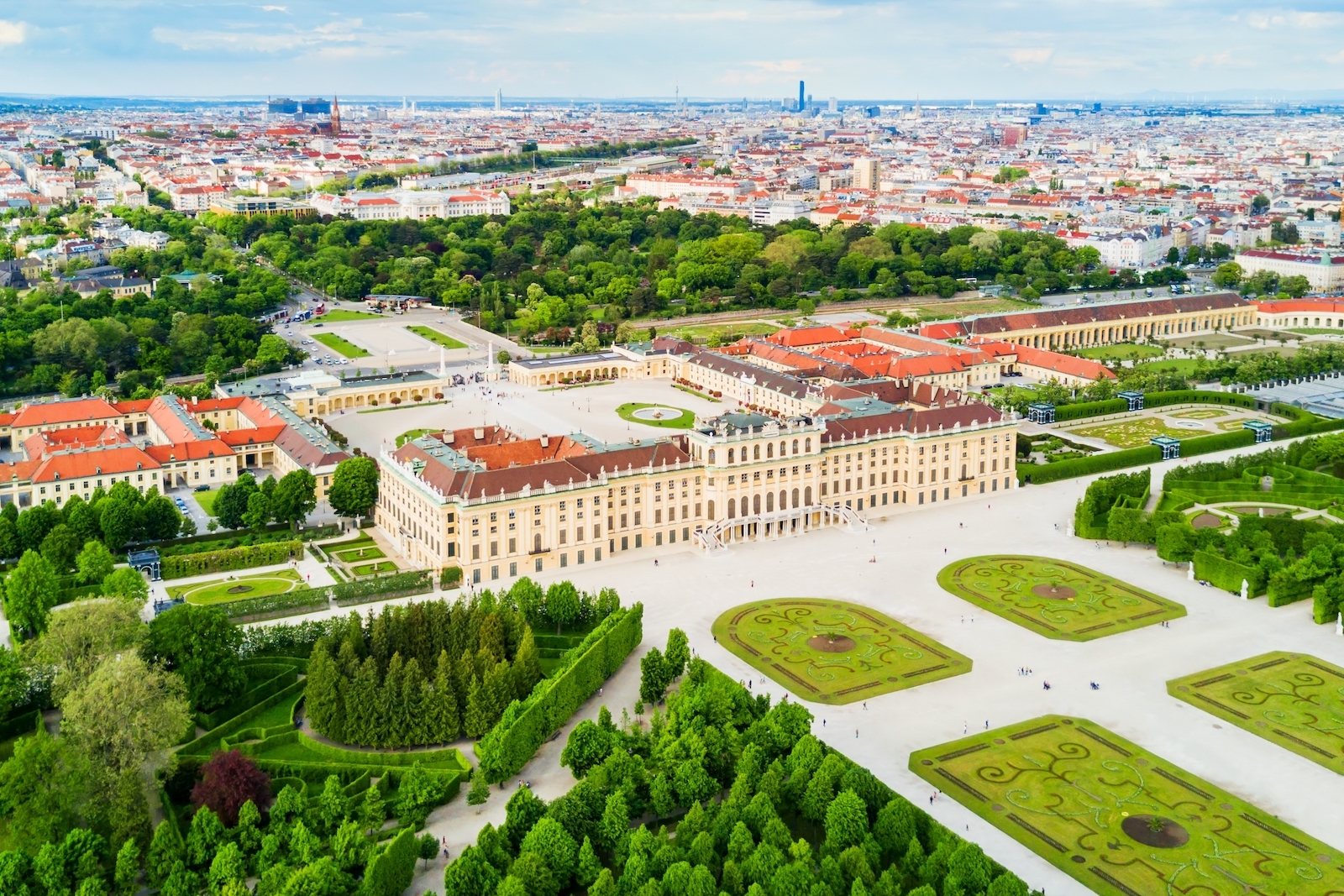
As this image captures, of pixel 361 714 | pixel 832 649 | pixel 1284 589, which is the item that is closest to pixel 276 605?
pixel 361 714

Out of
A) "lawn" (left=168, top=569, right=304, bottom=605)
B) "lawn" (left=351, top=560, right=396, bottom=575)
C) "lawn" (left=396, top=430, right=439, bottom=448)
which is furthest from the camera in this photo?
"lawn" (left=396, top=430, right=439, bottom=448)

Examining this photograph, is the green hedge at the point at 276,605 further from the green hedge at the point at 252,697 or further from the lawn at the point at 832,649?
the lawn at the point at 832,649

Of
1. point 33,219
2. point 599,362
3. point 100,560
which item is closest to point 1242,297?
point 599,362

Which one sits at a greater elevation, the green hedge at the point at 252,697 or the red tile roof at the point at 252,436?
the red tile roof at the point at 252,436

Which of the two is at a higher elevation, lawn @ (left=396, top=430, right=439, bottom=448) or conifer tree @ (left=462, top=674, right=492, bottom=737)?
conifer tree @ (left=462, top=674, right=492, bottom=737)

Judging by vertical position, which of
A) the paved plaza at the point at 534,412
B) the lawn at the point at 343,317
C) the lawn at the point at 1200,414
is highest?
the lawn at the point at 1200,414

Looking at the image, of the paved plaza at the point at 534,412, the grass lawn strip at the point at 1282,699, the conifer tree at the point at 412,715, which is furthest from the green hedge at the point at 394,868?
the paved plaza at the point at 534,412

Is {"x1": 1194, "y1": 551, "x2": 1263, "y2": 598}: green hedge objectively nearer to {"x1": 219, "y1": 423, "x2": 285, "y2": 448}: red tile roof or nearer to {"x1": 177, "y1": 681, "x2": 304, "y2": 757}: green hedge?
{"x1": 177, "y1": 681, "x2": 304, "y2": 757}: green hedge

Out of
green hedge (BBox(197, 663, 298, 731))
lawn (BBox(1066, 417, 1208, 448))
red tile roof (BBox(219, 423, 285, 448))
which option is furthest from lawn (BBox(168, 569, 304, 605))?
lawn (BBox(1066, 417, 1208, 448))
